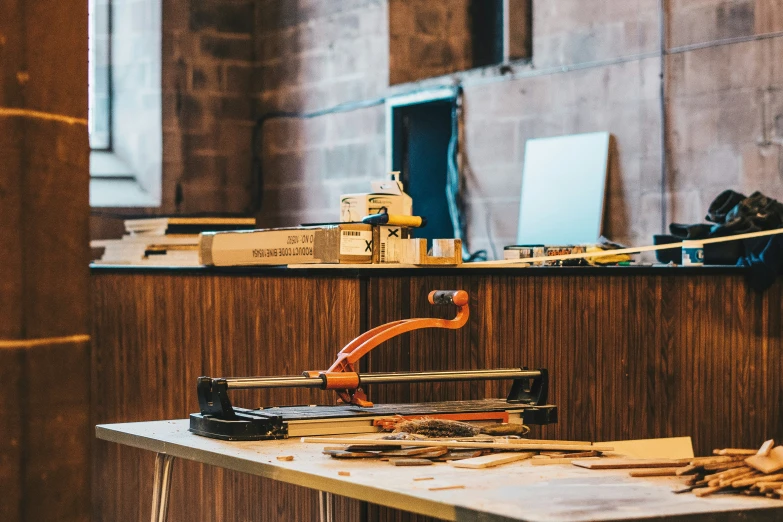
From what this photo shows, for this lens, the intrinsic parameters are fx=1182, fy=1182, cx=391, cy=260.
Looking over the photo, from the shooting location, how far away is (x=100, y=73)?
25.9 ft

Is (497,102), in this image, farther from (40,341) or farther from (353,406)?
(40,341)

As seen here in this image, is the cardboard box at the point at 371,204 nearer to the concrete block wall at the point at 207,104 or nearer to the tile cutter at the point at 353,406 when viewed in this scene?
the tile cutter at the point at 353,406

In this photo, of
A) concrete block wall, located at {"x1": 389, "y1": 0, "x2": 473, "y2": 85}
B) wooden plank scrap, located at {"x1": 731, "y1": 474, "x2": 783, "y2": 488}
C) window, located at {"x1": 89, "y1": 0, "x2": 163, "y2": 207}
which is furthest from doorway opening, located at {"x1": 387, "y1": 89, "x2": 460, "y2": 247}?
wooden plank scrap, located at {"x1": 731, "y1": 474, "x2": 783, "y2": 488}

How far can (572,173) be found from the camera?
583 centimetres

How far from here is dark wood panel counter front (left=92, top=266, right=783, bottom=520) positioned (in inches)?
127

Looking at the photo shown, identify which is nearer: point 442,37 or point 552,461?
point 552,461

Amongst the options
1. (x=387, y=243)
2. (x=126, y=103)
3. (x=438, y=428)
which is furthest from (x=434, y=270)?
(x=126, y=103)

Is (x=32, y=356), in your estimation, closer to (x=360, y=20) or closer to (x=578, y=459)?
(x=578, y=459)

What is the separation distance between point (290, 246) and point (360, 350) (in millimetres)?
713

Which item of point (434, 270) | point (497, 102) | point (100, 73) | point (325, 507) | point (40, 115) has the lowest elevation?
point (325, 507)

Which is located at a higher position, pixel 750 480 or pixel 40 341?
pixel 40 341

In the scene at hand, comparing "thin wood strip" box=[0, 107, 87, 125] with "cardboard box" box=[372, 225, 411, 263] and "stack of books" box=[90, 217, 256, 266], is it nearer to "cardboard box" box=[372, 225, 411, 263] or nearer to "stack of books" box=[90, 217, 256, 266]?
"cardboard box" box=[372, 225, 411, 263]

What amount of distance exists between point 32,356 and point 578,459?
103cm

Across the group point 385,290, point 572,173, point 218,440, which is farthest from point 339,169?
point 218,440
